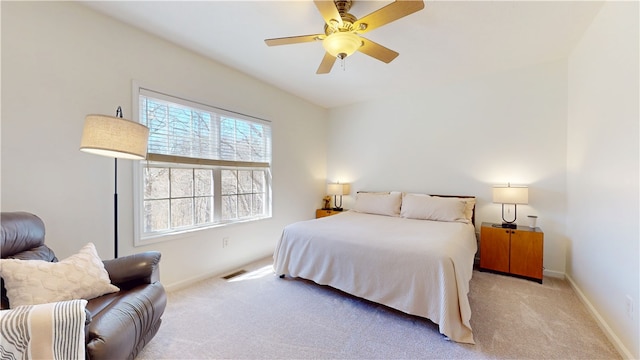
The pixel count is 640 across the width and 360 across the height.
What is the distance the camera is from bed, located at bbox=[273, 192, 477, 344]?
5.92 feet

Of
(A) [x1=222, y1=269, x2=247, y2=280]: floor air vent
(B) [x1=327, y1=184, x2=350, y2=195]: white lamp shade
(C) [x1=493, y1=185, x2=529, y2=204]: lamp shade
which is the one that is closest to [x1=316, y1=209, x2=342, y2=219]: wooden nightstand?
(B) [x1=327, y1=184, x2=350, y2=195]: white lamp shade

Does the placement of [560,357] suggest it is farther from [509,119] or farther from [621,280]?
[509,119]

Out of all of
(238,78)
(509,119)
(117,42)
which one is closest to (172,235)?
(117,42)

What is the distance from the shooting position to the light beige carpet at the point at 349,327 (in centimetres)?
166

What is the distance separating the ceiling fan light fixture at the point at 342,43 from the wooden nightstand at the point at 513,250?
272cm

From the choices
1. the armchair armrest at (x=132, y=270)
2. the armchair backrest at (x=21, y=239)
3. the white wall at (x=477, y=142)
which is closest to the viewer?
the armchair backrest at (x=21, y=239)

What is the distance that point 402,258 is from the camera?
2.01 m

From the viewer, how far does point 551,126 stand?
2951 mm

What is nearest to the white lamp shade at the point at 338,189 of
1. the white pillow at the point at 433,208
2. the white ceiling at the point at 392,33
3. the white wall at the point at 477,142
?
the white wall at the point at 477,142

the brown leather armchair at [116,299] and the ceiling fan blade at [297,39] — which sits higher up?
the ceiling fan blade at [297,39]

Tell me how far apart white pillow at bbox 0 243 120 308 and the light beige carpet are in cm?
61

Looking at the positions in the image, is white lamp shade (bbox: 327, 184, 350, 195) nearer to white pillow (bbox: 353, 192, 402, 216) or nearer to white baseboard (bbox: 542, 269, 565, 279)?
white pillow (bbox: 353, 192, 402, 216)

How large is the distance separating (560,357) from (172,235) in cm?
337

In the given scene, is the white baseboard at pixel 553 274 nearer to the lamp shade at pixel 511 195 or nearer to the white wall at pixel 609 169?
the white wall at pixel 609 169
